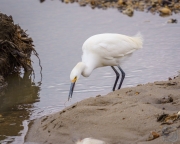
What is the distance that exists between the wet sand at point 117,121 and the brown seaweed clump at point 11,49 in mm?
2458

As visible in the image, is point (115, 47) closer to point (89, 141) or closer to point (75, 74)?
point (75, 74)

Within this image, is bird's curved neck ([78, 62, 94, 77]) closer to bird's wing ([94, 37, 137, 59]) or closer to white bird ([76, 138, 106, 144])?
bird's wing ([94, 37, 137, 59])

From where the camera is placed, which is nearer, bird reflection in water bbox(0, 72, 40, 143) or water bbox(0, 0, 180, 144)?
bird reflection in water bbox(0, 72, 40, 143)

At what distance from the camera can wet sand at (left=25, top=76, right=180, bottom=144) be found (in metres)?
5.79

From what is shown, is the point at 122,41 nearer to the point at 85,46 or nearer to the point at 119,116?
the point at 85,46

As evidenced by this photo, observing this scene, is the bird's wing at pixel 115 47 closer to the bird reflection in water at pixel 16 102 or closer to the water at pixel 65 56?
the water at pixel 65 56

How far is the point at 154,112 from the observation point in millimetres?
6320

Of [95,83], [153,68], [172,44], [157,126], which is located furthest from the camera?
[172,44]

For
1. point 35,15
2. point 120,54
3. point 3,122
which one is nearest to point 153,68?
point 120,54

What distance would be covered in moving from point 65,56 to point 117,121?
4.85 metres

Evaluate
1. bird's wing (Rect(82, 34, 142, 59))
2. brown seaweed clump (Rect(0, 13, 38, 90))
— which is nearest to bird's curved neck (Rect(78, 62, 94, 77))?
bird's wing (Rect(82, 34, 142, 59))

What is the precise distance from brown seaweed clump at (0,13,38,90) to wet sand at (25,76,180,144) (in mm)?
2458

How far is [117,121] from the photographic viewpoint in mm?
6195

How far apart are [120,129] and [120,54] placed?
9.98 feet
